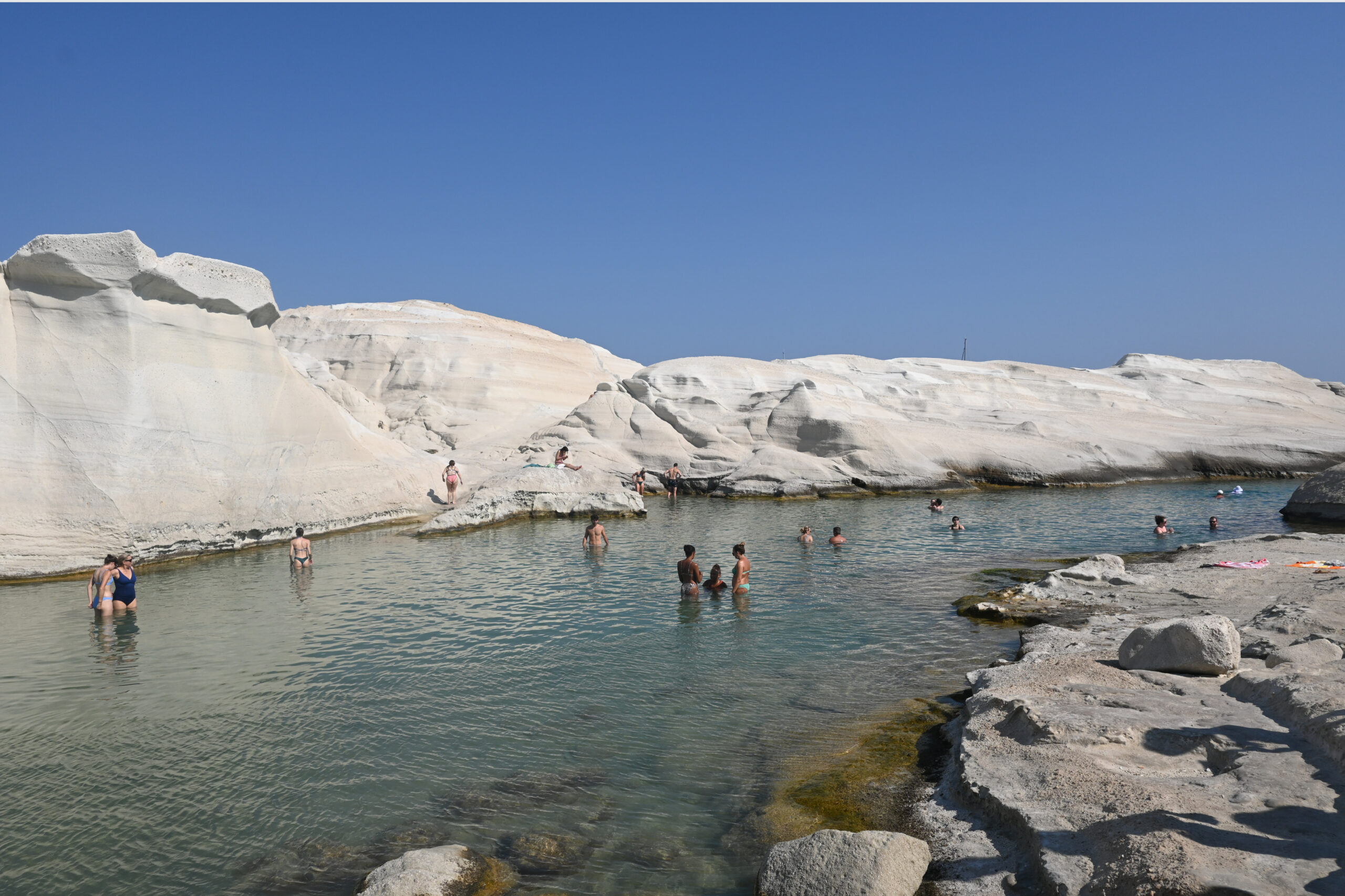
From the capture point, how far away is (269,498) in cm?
1964

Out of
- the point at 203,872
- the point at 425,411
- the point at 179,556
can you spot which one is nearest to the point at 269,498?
the point at 179,556

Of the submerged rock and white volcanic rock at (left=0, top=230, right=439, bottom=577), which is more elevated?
white volcanic rock at (left=0, top=230, right=439, bottom=577)

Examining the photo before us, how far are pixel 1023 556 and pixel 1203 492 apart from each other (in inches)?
727

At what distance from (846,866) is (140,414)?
18.1 meters

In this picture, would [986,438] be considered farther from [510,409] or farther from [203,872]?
[203,872]

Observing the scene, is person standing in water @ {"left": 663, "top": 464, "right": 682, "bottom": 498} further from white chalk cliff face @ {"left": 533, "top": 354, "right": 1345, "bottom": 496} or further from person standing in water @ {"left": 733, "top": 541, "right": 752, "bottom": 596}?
person standing in water @ {"left": 733, "top": 541, "right": 752, "bottom": 596}

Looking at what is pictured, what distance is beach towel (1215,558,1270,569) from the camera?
13172mm

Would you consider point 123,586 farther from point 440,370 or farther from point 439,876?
point 440,370

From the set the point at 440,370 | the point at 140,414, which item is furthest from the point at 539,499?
the point at 440,370

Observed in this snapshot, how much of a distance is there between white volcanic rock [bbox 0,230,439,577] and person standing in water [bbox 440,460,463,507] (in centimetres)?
382

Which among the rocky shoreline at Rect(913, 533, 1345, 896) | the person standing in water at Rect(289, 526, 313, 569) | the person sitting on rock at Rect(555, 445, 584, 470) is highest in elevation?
the person sitting on rock at Rect(555, 445, 584, 470)

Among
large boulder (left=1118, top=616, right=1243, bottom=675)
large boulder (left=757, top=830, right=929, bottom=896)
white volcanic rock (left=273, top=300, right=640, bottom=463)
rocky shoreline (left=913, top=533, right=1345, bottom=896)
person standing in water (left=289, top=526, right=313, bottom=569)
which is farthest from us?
white volcanic rock (left=273, top=300, right=640, bottom=463)

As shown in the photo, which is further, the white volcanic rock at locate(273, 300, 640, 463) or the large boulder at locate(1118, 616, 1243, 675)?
the white volcanic rock at locate(273, 300, 640, 463)

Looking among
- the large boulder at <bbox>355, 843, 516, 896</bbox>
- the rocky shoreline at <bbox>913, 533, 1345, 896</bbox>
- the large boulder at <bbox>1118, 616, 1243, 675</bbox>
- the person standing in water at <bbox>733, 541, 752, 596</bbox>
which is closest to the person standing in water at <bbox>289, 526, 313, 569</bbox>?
the person standing in water at <bbox>733, 541, 752, 596</bbox>
